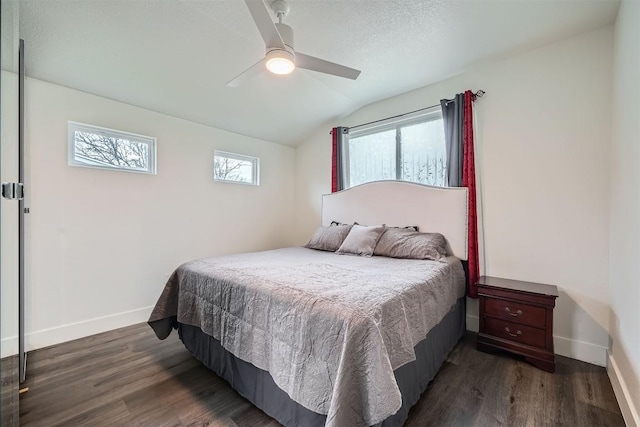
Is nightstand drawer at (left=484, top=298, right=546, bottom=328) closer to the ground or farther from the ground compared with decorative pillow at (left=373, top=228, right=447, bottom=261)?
closer to the ground

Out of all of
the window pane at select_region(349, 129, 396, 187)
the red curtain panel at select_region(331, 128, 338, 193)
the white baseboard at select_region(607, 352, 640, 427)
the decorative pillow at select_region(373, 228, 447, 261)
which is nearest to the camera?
the white baseboard at select_region(607, 352, 640, 427)

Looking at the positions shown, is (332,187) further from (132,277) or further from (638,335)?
(638,335)

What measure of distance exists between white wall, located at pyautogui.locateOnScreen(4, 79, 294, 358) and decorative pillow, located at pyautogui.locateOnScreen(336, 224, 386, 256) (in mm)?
1756

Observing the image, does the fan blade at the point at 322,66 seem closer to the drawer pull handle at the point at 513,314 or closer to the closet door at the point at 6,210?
the closet door at the point at 6,210

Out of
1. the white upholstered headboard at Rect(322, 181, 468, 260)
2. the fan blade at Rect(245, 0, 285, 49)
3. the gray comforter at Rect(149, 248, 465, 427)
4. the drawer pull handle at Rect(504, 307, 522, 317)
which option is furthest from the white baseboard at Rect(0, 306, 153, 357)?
the drawer pull handle at Rect(504, 307, 522, 317)

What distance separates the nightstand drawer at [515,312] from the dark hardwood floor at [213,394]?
340mm

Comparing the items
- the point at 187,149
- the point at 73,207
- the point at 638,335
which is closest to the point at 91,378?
the point at 73,207

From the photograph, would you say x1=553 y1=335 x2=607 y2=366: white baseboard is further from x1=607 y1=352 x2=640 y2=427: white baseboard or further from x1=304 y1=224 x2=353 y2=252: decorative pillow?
x1=304 y1=224 x2=353 y2=252: decorative pillow

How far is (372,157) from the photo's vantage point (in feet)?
12.4

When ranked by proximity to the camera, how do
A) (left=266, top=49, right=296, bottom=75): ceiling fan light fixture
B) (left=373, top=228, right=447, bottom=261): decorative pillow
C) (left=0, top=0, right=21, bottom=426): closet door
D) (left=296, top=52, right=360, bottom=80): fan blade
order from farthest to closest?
(left=373, top=228, right=447, bottom=261): decorative pillow
(left=296, top=52, right=360, bottom=80): fan blade
(left=266, top=49, right=296, bottom=75): ceiling fan light fixture
(left=0, top=0, right=21, bottom=426): closet door

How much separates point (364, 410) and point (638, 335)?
154 centimetres

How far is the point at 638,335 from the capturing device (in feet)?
4.73

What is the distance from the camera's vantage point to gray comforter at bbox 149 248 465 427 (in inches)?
45.6

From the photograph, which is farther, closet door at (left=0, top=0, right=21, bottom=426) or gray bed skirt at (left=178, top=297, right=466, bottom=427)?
gray bed skirt at (left=178, top=297, right=466, bottom=427)
